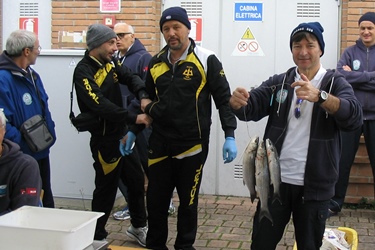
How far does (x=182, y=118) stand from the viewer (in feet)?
14.7

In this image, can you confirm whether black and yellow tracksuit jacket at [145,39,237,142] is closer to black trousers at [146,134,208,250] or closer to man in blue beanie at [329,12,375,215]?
black trousers at [146,134,208,250]

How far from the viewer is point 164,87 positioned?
4.55 meters

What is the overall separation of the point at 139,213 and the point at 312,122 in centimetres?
250

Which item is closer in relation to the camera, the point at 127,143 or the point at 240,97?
the point at 240,97

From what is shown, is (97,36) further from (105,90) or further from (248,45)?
(248,45)

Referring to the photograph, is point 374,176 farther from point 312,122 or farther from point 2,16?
point 2,16

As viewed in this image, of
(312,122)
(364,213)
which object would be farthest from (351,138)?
(312,122)

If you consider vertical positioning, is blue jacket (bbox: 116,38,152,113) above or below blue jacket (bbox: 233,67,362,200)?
above

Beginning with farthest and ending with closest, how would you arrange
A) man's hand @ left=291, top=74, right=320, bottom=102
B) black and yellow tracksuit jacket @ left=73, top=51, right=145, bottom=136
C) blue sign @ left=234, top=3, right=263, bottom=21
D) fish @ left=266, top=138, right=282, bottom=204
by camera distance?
blue sign @ left=234, top=3, right=263, bottom=21 < black and yellow tracksuit jacket @ left=73, top=51, right=145, bottom=136 < fish @ left=266, top=138, right=282, bottom=204 < man's hand @ left=291, top=74, right=320, bottom=102

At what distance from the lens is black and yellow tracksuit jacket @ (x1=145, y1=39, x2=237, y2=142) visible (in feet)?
14.7

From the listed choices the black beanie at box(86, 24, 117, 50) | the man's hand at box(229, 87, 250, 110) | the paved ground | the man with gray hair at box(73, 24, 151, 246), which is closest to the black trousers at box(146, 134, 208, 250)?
the man with gray hair at box(73, 24, 151, 246)

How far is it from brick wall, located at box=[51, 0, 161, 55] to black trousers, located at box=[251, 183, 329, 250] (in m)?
4.03

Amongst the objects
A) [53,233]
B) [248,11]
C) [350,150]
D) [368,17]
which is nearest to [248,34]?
[248,11]

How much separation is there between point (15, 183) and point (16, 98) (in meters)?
1.61
